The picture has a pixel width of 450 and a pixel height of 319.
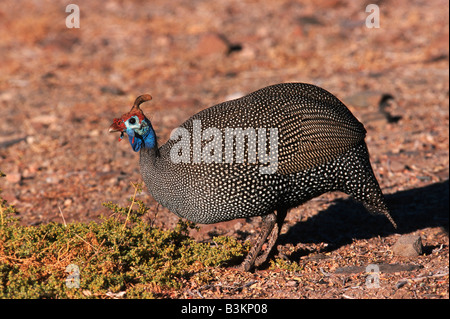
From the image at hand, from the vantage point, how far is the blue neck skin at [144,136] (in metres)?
3.90

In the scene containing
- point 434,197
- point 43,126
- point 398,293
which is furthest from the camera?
point 43,126

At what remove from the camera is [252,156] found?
3787mm

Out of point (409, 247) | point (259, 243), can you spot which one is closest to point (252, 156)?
point (259, 243)

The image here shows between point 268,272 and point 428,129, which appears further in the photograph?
point 428,129

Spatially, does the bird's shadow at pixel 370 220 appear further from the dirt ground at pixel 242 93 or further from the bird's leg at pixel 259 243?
the bird's leg at pixel 259 243

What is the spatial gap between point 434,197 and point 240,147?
7.67 feet

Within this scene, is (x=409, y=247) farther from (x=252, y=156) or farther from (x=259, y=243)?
(x=252, y=156)

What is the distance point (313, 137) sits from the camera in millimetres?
3934

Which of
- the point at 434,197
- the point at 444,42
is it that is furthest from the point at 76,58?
the point at 434,197

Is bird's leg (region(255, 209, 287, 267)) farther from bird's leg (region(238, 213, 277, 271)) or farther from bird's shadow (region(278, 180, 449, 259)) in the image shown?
bird's shadow (region(278, 180, 449, 259))

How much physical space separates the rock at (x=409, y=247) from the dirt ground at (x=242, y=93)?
0.29ft

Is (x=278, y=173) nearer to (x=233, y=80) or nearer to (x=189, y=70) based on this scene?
(x=233, y=80)

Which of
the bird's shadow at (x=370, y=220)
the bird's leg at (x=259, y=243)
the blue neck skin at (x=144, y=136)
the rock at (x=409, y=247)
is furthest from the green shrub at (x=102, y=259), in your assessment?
the rock at (x=409, y=247)

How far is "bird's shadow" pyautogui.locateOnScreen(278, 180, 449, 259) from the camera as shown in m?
4.71
